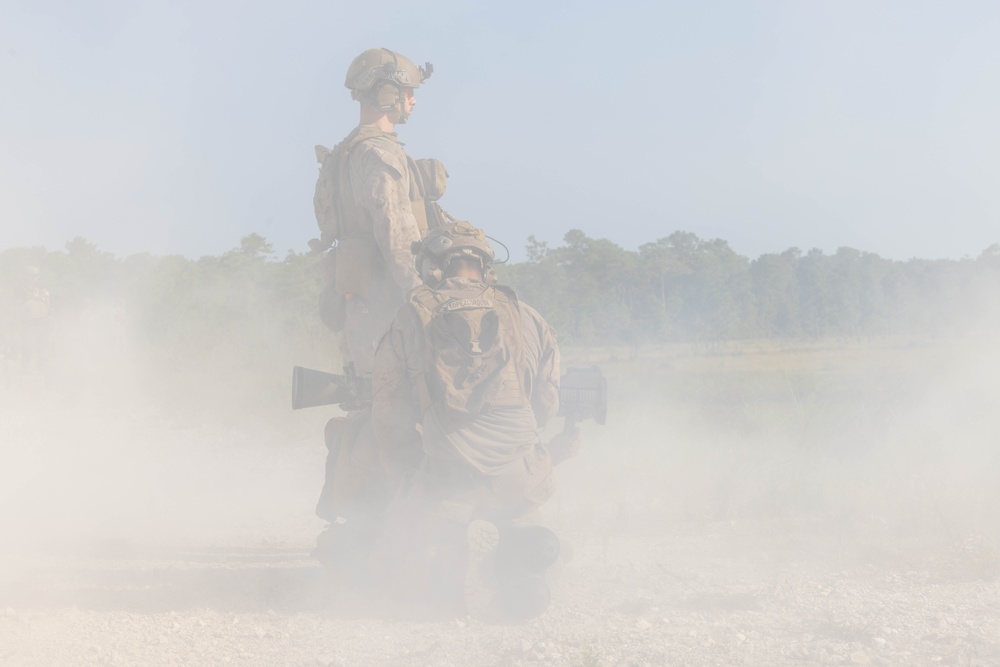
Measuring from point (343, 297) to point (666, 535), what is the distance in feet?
7.81

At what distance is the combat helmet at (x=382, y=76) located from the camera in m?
5.66

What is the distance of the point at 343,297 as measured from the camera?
5.93 metres

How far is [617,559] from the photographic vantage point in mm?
6031

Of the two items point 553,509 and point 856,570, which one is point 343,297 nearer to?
point 553,509

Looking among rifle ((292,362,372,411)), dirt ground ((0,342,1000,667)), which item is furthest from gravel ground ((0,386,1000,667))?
rifle ((292,362,372,411))

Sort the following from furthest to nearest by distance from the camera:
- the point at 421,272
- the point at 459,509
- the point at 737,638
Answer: the point at 421,272
the point at 459,509
the point at 737,638

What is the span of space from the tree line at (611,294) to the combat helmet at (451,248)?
A: 11246mm

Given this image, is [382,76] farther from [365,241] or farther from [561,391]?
[561,391]

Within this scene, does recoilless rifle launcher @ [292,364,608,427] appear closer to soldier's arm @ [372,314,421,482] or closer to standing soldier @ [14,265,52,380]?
soldier's arm @ [372,314,421,482]

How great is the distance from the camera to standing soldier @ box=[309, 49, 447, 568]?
548 cm

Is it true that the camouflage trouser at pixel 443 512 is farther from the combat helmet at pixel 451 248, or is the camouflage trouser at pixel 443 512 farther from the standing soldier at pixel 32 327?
the standing soldier at pixel 32 327

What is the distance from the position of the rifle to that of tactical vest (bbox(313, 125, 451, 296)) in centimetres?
51

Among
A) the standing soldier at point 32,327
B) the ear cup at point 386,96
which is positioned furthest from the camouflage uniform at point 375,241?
the standing soldier at point 32,327

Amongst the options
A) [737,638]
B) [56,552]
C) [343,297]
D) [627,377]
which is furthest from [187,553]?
[627,377]
